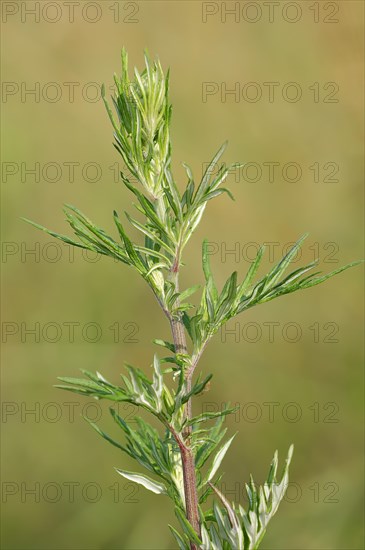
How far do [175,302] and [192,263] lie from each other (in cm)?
108

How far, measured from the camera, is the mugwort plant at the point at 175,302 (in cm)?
43

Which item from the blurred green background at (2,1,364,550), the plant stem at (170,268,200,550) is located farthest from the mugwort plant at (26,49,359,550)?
the blurred green background at (2,1,364,550)

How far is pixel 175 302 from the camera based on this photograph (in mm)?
454

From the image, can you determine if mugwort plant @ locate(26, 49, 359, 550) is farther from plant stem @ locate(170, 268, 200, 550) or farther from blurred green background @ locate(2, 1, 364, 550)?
blurred green background @ locate(2, 1, 364, 550)

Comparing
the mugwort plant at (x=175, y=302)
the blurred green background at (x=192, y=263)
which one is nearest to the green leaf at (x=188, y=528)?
the mugwort plant at (x=175, y=302)

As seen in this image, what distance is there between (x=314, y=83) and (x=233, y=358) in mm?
566

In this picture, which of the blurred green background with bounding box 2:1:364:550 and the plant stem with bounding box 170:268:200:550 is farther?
the blurred green background with bounding box 2:1:364:550

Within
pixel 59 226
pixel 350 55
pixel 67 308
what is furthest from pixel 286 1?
pixel 67 308

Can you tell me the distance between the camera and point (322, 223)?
154 centimetres

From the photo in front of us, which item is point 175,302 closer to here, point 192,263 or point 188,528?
point 188,528

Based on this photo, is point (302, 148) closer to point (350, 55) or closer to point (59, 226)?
point (350, 55)

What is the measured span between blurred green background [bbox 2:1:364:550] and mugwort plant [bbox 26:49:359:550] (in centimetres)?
92

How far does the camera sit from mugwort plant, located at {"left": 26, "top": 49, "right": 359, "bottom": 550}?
43 centimetres

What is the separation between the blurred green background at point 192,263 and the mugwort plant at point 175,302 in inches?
36.2
